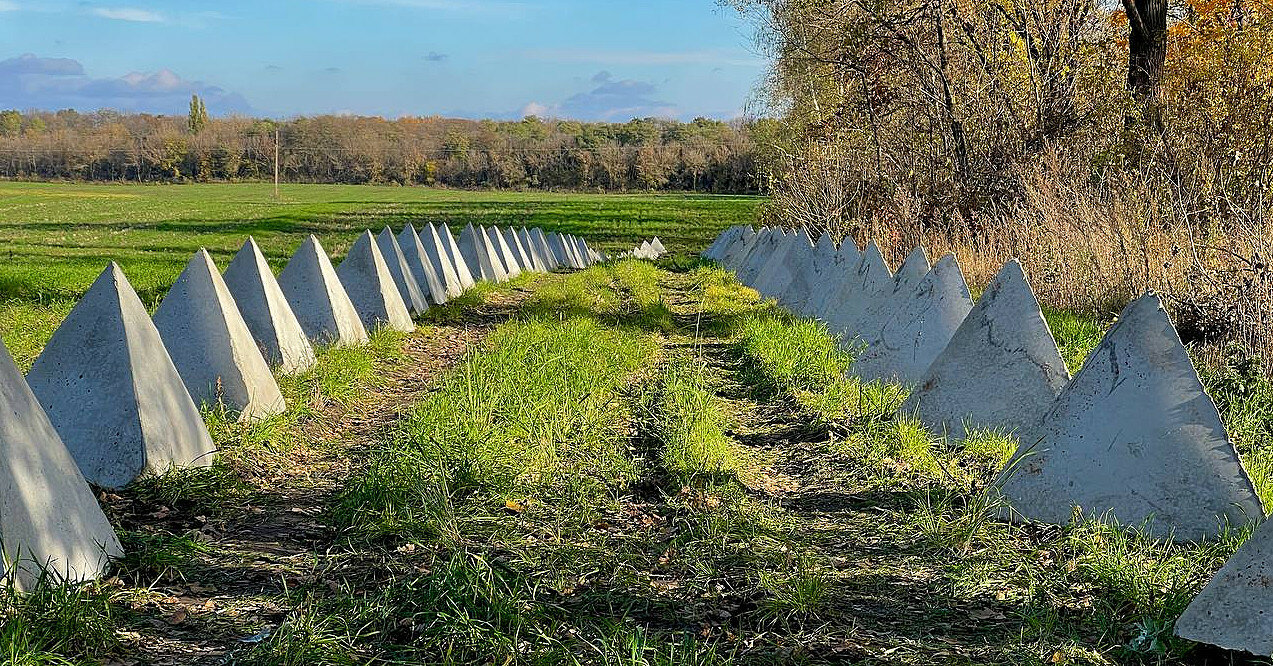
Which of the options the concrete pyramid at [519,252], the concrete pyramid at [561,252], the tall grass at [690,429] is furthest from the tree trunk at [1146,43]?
the concrete pyramid at [561,252]

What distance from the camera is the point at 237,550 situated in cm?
409

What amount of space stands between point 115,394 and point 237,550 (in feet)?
3.88

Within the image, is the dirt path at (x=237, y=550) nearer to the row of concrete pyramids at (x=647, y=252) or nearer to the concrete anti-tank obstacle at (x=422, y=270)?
the concrete anti-tank obstacle at (x=422, y=270)

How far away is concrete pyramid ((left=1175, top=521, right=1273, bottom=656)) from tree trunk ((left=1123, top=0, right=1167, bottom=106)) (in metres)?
13.0

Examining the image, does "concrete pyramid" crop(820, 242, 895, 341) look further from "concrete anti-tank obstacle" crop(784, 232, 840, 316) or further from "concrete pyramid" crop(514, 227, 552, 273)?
"concrete pyramid" crop(514, 227, 552, 273)

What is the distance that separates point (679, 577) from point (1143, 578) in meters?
1.67

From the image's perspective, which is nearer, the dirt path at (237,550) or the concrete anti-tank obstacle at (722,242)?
the dirt path at (237,550)

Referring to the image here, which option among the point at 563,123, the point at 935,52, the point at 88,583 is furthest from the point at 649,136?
the point at 88,583

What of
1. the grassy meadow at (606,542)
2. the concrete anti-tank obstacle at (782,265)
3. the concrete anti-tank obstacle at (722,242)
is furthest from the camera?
the concrete anti-tank obstacle at (722,242)

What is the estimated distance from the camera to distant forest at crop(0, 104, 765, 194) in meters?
85.3

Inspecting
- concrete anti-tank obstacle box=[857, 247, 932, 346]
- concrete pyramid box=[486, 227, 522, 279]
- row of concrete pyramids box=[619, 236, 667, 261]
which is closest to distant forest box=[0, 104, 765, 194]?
row of concrete pyramids box=[619, 236, 667, 261]

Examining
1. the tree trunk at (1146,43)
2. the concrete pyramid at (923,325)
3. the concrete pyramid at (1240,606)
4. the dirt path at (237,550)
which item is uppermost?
the tree trunk at (1146,43)

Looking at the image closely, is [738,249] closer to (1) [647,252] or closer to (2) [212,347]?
(1) [647,252]

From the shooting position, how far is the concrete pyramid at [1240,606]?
3023mm
